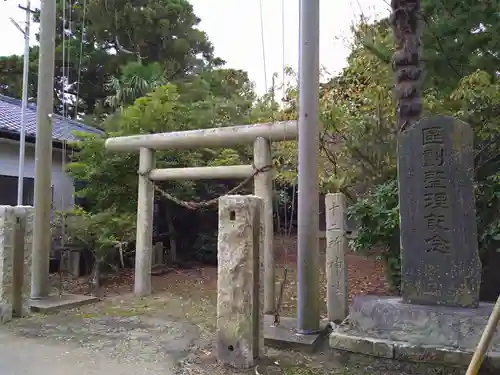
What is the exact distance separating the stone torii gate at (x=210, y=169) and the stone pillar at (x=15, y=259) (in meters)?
1.95

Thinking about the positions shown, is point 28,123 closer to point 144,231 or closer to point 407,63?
point 144,231

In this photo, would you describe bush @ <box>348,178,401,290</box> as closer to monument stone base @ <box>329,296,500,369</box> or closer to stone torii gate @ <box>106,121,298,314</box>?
stone torii gate @ <box>106,121,298,314</box>

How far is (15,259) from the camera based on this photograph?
6238mm

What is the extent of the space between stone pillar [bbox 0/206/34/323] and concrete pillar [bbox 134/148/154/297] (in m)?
1.91

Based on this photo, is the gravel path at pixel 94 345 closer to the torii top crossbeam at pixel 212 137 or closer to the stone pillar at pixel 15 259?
the stone pillar at pixel 15 259

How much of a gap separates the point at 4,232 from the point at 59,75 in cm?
1431

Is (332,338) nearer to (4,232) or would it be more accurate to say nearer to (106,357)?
(106,357)

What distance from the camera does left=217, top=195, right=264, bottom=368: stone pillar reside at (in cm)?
432

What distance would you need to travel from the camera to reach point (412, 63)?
18.2 feet

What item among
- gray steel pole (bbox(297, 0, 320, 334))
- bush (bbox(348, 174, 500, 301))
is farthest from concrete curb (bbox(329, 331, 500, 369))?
bush (bbox(348, 174, 500, 301))

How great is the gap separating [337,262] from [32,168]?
25.5ft

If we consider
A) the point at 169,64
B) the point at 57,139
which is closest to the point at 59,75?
the point at 169,64

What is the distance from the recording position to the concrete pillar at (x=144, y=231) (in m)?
7.87

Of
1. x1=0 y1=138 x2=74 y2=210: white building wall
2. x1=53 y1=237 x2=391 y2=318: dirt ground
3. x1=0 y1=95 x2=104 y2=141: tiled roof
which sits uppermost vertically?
x1=0 y1=95 x2=104 y2=141: tiled roof
